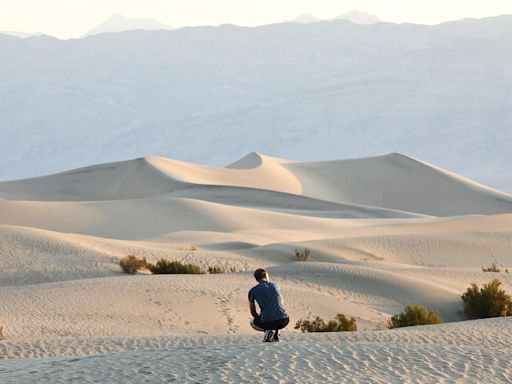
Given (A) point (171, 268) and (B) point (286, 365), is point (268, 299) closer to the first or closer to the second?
(B) point (286, 365)

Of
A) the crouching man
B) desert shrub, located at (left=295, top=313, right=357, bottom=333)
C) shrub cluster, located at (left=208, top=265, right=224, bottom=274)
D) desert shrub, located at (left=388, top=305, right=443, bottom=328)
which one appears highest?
the crouching man

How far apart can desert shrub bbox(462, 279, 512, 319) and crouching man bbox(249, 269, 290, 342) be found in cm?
829

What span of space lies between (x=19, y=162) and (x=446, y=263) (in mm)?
179203

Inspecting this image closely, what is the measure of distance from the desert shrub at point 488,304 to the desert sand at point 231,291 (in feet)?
1.14

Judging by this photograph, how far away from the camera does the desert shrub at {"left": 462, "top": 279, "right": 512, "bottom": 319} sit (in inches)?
709

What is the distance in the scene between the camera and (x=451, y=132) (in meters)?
180

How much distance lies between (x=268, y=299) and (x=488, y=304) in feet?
28.0

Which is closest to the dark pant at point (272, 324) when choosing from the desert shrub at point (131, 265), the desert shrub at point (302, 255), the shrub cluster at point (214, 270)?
the desert shrub at point (131, 265)

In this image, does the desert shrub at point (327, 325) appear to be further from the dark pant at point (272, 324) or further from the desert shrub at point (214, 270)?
the desert shrub at point (214, 270)

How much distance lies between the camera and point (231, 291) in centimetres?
1834

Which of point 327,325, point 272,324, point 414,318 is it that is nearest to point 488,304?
point 414,318

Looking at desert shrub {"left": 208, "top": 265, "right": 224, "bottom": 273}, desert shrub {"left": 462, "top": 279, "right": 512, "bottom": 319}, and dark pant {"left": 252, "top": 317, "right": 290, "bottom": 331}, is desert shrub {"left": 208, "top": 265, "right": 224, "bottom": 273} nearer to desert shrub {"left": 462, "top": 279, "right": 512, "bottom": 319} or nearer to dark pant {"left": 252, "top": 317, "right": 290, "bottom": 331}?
desert shrub {"left": 462, "top": 279, "right": 512, "bottom": 319}

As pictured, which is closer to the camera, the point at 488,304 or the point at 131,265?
the point at 488,304

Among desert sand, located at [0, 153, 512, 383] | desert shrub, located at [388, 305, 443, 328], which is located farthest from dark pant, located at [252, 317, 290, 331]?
desert shrub, located at [388, 305, 443, 328]
